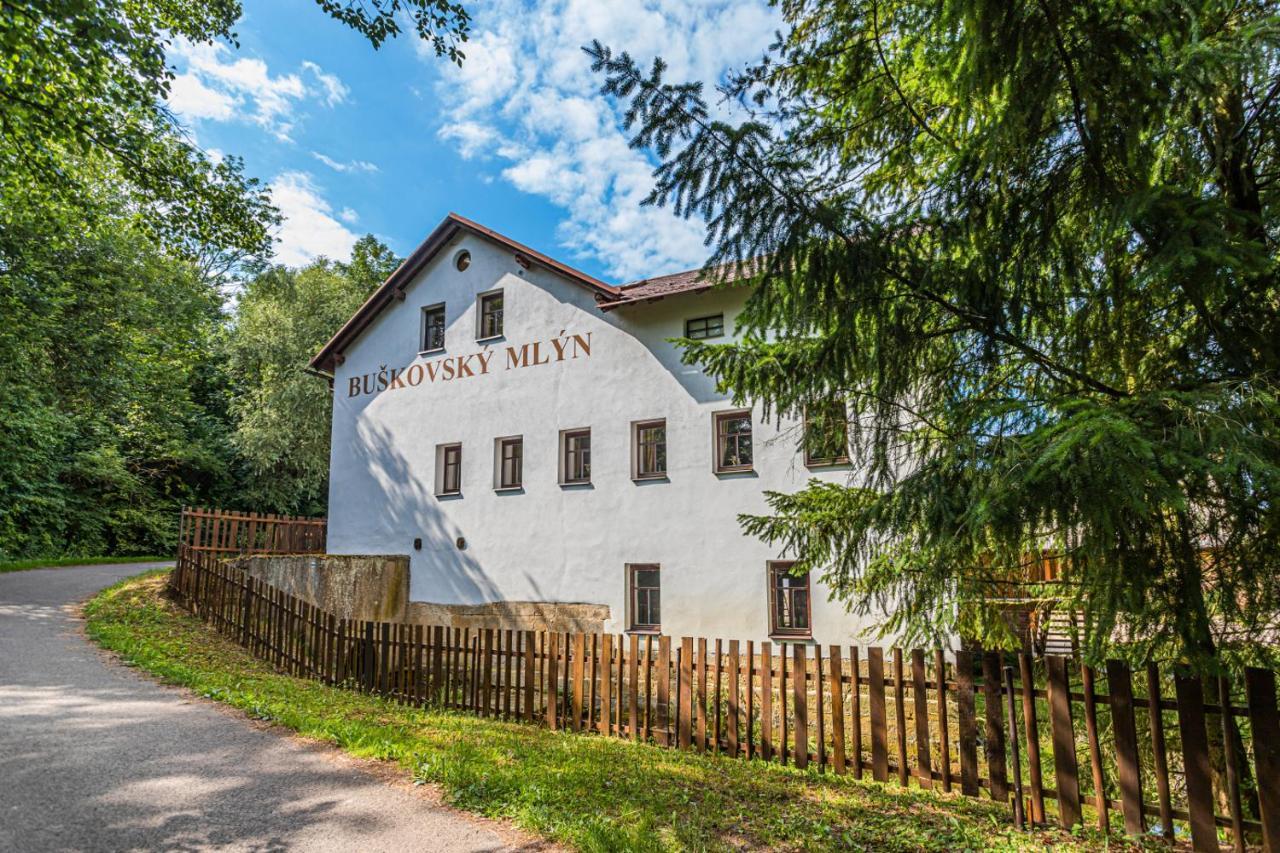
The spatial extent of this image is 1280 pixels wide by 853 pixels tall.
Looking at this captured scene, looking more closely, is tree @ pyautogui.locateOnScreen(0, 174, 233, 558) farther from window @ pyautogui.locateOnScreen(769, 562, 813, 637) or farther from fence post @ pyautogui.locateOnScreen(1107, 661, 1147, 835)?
fence post @ pyautogui.locateOnScreen(1107, 661, 1147, 835)

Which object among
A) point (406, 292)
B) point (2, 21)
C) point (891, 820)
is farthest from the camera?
point (406, 292)

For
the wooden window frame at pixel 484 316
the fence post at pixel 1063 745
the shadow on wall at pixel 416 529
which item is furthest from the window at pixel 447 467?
the fence post at pixel 1063 745

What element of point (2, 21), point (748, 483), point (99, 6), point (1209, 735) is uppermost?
point (99, 6)

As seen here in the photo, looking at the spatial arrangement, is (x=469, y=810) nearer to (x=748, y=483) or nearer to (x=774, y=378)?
(x=774, y=378)

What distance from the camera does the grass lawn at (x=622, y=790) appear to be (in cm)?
457

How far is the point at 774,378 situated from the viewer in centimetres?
526

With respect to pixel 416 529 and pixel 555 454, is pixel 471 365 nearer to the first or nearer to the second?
pixel 555 454

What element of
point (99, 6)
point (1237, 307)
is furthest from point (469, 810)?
point (99, 6)

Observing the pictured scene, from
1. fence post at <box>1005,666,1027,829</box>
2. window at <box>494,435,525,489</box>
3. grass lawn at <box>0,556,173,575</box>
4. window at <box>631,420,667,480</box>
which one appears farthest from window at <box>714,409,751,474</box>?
grass lawn at <box>0,556,173,575</box>

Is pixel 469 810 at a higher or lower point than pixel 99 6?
lower

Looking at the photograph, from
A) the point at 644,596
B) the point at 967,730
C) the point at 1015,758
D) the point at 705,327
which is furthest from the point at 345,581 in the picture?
the point at 1015,758

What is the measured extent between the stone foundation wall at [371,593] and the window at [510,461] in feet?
8.30

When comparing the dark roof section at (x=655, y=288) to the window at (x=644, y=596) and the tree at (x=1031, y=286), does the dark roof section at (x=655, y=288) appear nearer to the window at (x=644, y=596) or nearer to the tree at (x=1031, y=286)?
the window at (x=644, y=596)

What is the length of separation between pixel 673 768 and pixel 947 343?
4.20m
